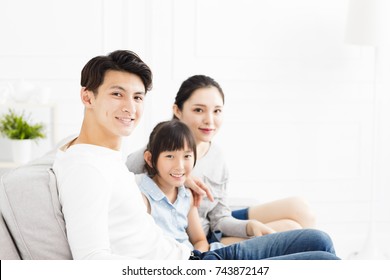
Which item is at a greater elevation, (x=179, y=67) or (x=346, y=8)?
(x=346, y=8)

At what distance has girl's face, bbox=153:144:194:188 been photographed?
1905 millimetres

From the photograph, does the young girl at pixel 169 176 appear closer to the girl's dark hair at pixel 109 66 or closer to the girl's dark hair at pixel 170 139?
the girl's dark hair at pixel 170 139

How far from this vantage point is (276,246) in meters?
1.81

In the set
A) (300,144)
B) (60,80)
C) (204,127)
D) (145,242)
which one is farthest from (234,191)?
(145,242)

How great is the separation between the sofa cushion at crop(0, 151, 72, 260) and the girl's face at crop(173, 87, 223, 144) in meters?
0.81

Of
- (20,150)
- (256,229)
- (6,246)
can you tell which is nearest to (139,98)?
(6,246)

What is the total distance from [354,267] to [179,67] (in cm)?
223

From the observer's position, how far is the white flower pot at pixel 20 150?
122 inches

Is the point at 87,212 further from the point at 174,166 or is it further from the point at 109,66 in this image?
the point at 174,166

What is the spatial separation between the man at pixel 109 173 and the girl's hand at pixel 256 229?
456 mm

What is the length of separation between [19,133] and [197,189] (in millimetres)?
1421

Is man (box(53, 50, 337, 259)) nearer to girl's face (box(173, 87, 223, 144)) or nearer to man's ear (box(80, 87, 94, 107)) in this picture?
man's ear (box(80, 87, 94, 107))

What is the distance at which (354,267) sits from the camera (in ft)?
4.42

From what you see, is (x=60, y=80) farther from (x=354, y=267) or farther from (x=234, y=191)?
(x=354, y=267)
